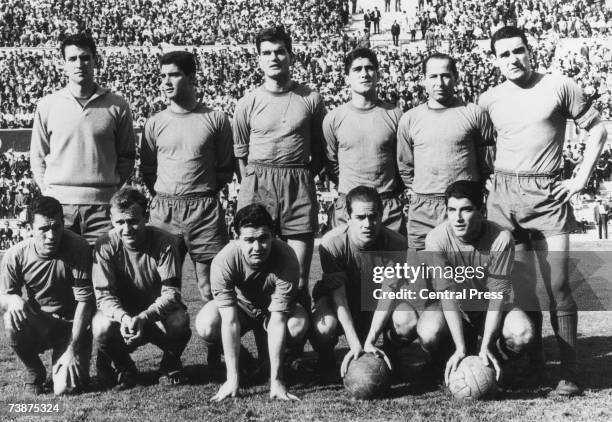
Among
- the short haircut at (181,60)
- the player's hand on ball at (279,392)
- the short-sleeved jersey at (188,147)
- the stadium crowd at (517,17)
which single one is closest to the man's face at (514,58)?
the short-sleeved jersey at (188,147)

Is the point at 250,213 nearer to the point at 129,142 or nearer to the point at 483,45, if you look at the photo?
the point at 129,142

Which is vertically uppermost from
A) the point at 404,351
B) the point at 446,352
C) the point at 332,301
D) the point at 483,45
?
the point at 483,45

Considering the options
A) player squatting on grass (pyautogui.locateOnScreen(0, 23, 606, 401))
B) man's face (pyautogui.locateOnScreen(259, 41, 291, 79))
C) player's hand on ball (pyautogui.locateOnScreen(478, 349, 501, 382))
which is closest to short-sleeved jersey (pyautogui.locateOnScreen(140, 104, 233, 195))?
man's face (pyautogui.locateOnScreen(259, 41, 291, 79))

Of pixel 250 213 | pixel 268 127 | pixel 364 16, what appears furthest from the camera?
pixel 364 16

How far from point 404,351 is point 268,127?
2410mm

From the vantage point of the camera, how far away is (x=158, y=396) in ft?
16.5

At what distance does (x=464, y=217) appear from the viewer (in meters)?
4.87

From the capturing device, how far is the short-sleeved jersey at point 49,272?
5.35m

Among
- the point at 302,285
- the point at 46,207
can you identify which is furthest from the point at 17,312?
the point at 302,285

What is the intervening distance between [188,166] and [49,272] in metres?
1.37

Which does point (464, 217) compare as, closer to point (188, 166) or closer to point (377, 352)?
point (377, 352)

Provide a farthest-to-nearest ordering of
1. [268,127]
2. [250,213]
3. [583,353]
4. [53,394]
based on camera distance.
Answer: [583,353]
[268,127]
[53,394]
[250,213]

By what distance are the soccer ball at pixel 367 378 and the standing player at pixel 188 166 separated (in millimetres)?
1628

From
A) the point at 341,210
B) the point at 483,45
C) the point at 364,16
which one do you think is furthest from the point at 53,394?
the point at 364,16
